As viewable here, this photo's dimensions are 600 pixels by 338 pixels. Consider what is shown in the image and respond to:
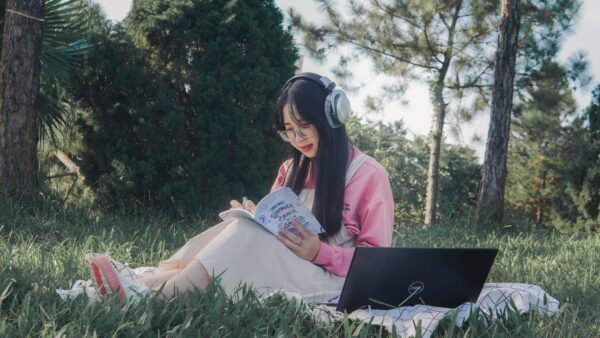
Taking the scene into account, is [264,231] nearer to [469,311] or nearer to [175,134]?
[469,311]

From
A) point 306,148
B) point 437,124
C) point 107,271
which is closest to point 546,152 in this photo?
point 437,124

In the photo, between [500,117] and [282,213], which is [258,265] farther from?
[500,117]

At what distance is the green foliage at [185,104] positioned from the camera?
20.6ft

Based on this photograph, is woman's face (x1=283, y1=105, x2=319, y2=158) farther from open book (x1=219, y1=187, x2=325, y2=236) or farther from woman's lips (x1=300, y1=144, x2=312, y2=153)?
open book (x1=219, y1=187, x2=325, y2=236)

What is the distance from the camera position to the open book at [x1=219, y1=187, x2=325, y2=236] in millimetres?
2797

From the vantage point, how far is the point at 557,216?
9.92 m

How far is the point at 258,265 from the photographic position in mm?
2922

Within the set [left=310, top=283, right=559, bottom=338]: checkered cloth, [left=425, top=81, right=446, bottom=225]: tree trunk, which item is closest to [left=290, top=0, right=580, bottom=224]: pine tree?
[left=425, top=81, right=446, bottom=225]: tree trunk

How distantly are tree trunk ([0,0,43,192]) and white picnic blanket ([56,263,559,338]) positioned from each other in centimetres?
359

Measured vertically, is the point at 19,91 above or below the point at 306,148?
above

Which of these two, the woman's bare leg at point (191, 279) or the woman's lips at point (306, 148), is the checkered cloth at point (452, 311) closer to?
the woman's bare leg at point (191, 279)

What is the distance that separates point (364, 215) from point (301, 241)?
329 mm

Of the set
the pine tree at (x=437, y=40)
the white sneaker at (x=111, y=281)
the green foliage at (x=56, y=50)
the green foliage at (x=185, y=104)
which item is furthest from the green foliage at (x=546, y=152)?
the white sneaker at (x=111, y=281)

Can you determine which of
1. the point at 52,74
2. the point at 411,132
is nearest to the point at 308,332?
the point at 52,74
